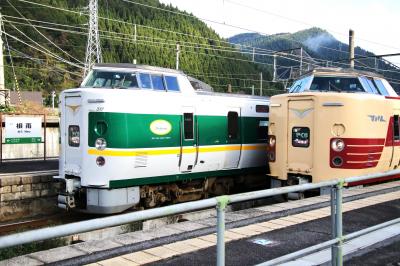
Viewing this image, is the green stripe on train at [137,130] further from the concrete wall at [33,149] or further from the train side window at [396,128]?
the concrete wall at [33,149]

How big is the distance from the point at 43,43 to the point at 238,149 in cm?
6641

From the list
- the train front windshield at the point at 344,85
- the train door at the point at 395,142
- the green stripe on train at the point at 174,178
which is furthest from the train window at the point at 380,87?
the green stripe on train at the point at 174,178

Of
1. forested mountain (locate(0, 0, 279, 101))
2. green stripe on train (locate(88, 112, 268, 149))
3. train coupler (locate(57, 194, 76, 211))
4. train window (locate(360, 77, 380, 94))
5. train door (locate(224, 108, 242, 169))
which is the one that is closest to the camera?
green stripe on train (locate(88, 112, 268, 149))

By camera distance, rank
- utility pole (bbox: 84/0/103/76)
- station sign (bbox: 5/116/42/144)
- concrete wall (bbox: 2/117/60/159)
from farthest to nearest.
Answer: utility pole (bbox: 84/0/103/76)
concrete wall (bbox: 2/117/60/159)
station sign (bbox: 5/116/42/144)

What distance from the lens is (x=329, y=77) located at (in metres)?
11.6

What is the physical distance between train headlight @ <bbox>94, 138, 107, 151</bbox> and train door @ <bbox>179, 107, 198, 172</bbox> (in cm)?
198

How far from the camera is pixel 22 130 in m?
16.3

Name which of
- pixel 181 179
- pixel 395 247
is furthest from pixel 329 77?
pixel 395 247

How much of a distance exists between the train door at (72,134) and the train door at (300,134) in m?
4.78

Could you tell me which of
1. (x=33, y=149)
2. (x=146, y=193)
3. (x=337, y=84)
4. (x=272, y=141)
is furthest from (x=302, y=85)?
(x=33, y=149)

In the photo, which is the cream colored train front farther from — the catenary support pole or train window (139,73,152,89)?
the catenary support pole

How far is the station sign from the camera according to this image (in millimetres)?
16031

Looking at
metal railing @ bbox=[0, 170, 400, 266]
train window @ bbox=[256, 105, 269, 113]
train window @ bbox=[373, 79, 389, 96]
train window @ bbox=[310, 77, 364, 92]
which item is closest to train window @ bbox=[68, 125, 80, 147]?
train window @ bbox=[256, 105, 269, 113]

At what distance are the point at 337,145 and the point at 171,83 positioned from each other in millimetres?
4071
